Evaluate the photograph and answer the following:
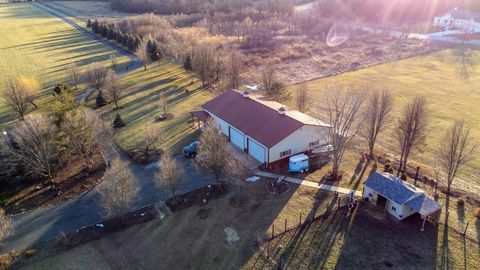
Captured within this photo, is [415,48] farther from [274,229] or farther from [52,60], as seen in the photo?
[52,60]

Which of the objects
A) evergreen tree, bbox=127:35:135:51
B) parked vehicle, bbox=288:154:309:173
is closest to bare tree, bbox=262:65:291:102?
parked vehicle, bbox=288:154:309:173

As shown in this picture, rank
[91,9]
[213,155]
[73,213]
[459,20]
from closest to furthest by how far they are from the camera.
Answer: [73,213], [213,155], [459,20], [91,9]

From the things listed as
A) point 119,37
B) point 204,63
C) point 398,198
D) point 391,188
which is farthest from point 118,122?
point 119,37

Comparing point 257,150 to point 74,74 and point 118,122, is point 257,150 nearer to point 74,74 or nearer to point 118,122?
point 118,122

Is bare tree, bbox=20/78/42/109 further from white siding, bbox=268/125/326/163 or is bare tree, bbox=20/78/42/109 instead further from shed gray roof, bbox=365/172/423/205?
shed gray roof, bbox=365/172/423/205

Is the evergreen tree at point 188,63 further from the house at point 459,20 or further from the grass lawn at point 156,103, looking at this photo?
the house at point 459,20

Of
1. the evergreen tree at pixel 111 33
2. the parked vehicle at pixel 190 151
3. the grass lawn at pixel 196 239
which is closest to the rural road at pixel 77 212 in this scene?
the parked vehicle at pixel 190 151

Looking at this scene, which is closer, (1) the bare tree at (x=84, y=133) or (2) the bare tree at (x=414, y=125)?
(2) the bare tree at (x=414, y=125)
